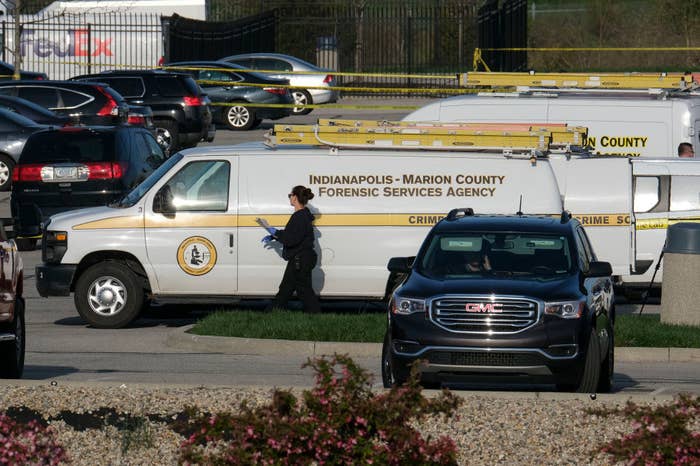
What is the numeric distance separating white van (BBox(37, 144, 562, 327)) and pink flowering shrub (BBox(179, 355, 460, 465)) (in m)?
8.75

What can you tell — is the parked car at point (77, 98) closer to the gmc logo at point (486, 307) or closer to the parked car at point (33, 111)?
the parked car at point (33, 111)

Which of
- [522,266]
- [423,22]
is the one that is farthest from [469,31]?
[522,266]

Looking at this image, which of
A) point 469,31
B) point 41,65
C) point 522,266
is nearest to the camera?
point 522,266

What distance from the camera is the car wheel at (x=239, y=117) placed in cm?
3619

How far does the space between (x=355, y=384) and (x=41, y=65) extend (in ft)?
130

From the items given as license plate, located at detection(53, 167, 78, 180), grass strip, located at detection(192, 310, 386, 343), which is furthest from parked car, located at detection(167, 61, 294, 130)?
grass strip, located at detection(192, 310, 386, 343)

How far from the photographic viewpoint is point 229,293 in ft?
51.8

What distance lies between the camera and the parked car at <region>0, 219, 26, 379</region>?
438 inches

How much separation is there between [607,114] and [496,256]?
10.1 m

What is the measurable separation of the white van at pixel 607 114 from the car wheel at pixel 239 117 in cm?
1493

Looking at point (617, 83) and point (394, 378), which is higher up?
point (617, 83)

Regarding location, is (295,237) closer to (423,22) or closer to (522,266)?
(522,266)

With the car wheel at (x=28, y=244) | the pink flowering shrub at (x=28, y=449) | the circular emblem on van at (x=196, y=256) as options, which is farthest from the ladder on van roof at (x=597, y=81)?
the pink flowering shrub at (x=28, y=449)

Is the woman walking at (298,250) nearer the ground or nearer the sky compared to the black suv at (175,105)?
nearer the ground
